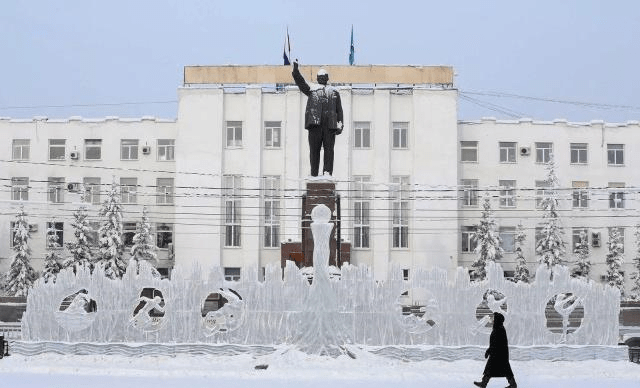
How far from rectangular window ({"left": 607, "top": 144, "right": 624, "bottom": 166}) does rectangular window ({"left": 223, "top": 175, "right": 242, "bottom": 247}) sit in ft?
52.3

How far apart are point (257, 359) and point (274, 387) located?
1.90 meters

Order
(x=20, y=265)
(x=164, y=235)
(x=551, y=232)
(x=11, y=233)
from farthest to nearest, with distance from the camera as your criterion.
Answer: (x=164, y=235)
(x=11, y=233)
(x=551, y=232)
(x=20, y=265)

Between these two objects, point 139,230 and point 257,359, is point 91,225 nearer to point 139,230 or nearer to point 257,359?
point 139,230

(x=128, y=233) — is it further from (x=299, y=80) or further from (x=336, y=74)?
(x=299, y=80)

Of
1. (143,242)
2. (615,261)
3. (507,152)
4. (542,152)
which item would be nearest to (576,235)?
(615,261)

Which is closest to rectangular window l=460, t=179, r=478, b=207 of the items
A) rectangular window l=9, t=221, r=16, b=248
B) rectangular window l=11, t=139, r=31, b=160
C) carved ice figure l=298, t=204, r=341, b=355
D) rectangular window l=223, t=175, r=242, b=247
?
rectangular window l=223, t=175, r=242, b=247

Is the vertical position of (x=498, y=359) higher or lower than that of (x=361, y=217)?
lower

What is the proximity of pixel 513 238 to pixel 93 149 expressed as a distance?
18477 millimetres

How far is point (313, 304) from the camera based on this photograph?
1320 centimetres

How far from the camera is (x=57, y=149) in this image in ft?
116

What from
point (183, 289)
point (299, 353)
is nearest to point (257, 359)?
point (299, 353)

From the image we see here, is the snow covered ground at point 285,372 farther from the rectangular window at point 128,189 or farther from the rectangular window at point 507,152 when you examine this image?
the rectangular window at point 507,152

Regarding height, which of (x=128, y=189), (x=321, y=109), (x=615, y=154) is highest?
(x=615, y=154)

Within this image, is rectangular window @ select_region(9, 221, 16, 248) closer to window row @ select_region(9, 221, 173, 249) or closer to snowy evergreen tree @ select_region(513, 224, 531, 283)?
window row @ select_region(9, 221, 173, 249)
